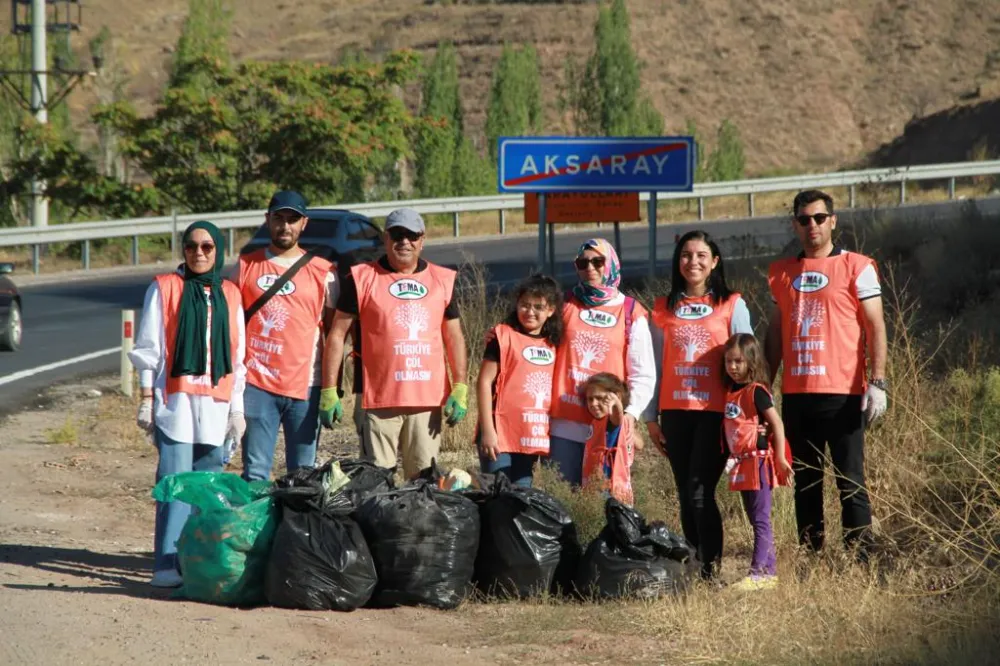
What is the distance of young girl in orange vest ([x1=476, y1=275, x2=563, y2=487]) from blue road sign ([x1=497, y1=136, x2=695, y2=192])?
7255 millimetres

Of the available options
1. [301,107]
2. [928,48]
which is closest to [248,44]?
[928,48]

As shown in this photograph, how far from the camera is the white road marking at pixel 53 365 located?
1711 centimetres

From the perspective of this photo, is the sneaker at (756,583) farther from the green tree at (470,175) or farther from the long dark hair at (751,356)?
the green tree at (470,175)

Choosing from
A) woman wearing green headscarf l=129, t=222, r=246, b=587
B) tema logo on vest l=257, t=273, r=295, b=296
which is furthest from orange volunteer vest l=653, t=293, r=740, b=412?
woman wearing green headscarf l=129, t=222, r=246, b=587

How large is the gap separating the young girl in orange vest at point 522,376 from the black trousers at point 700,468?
64cm

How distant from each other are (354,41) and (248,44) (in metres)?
11.5

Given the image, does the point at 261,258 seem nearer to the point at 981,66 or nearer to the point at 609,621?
the point at 609,621

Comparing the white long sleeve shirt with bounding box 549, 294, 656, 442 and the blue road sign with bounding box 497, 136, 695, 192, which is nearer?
the white long sleeve shirt with bounding box 549, 294, 656, 442

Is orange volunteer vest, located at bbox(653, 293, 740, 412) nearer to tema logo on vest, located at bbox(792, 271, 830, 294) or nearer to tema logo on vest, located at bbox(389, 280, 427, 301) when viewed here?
tema logo on vest, located at bbox(792, 271, 830, 294)

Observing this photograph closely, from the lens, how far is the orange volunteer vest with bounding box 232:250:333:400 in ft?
27.8

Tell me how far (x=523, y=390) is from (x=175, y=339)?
1738mm

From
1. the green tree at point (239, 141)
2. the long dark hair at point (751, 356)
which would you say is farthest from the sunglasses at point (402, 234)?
the green tree at point (239, 141)

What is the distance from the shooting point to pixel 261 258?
28.2ft

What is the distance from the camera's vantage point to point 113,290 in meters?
26.2
